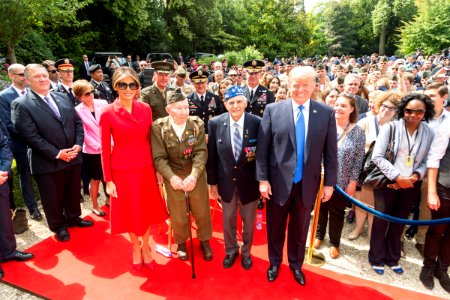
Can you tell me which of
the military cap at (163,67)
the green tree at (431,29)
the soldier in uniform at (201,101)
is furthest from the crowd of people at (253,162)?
the green tree at (431,29)

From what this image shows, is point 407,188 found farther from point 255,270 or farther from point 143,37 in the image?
point 143,37

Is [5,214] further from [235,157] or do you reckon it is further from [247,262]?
[247,262]

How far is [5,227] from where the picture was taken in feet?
11.9

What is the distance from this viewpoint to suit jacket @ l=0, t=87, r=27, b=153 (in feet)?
14.7

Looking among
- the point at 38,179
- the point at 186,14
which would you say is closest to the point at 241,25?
the point at 186,14

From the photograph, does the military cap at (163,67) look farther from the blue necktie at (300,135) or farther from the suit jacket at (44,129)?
the blue necktie at (300,135)

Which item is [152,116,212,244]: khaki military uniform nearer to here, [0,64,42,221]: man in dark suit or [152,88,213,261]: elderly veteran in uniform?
[152,88,213,261]: elderly veteran in uniform

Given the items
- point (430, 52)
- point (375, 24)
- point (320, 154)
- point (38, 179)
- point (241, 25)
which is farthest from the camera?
point (375, 24)

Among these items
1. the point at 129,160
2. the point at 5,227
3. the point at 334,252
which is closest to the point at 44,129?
the point at 5,227

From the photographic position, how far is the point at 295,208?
10.4 feet

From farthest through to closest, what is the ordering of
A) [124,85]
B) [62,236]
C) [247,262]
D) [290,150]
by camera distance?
1. [62,236]
2. [247,262]
3. [124,85]
4. [290,150]

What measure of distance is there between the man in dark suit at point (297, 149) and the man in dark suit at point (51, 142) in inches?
108

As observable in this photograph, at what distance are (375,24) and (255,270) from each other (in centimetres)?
4777

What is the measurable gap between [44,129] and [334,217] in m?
3.99
